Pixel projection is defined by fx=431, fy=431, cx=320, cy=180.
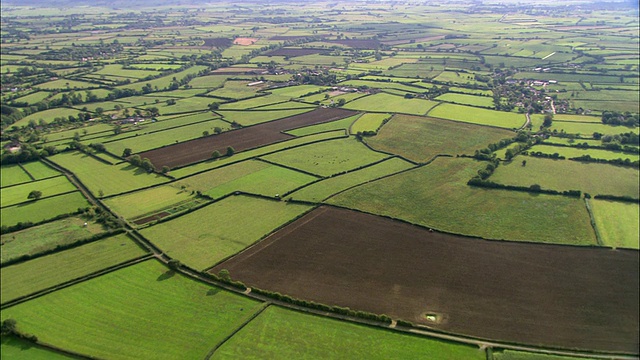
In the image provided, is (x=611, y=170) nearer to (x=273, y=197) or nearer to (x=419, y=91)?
(x=273, y=197)

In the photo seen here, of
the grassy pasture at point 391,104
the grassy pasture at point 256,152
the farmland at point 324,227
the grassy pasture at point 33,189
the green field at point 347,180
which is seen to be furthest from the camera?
the grassy pasture at point 391,104

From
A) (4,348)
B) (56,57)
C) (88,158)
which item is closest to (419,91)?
(88,158)

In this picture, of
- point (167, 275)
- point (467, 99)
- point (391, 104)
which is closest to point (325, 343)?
point (167, 275)

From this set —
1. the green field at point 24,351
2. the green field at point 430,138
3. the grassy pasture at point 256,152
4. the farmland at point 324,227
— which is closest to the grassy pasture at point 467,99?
the farmland at point 324,227

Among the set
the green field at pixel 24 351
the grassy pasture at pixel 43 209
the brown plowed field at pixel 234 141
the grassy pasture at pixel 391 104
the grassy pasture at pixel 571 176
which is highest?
the grassy pasture at pixel 391 104

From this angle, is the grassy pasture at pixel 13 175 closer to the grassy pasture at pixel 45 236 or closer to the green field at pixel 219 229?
the grassy pasture at pixel 45 236

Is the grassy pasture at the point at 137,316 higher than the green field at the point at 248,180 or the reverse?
the reverse

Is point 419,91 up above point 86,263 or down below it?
above
